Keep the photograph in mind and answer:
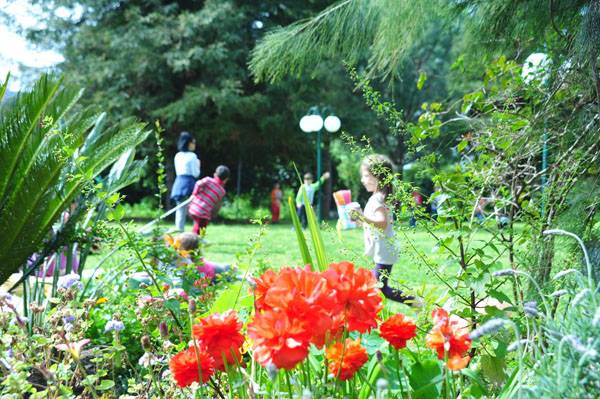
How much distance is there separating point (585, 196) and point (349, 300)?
47.5 inches

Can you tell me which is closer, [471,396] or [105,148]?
[471,396]

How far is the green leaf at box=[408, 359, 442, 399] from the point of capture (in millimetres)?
1558

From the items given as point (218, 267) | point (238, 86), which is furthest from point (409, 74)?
point (218, 267)

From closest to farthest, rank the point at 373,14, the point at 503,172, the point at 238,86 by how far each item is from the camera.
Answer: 1. the point at 503,172
2. the point at 373,14
3. the point at 238,86

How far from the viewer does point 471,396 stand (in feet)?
5.13

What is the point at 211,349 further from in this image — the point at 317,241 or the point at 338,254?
the point at 338,254

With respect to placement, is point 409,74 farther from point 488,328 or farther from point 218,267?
point 488,328

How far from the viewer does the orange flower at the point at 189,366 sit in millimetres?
1233

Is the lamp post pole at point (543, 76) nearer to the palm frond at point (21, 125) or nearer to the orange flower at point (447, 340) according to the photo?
the orange flower at point (447, 340)

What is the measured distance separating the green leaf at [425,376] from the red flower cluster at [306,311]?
1.47 feet

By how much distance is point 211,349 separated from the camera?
120 centimetres

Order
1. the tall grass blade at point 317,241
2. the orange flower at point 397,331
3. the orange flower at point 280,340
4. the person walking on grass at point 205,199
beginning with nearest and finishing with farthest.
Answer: the orange flower at point 280,340 → the orange flower at point 397,331 → the tall grass blade at point 317,241 → the person walking on grass at point 205,199

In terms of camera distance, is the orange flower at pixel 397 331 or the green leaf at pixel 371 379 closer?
the orange flower at pixel 397 331

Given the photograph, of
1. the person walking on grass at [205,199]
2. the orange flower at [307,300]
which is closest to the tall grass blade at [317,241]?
the orange flower at [307,300]
